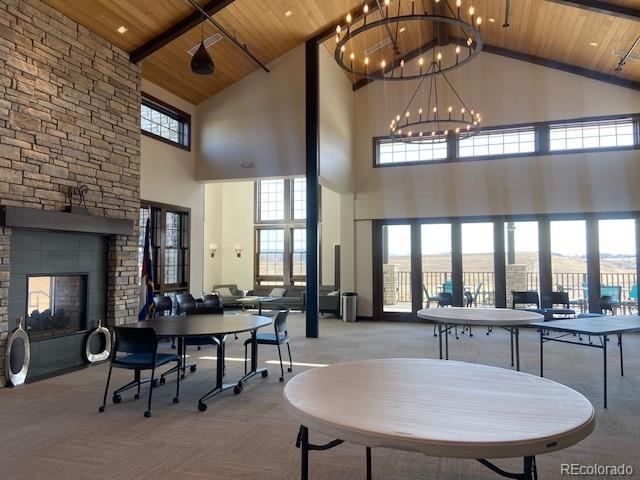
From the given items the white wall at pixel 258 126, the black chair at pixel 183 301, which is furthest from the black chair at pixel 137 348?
the white wall at pixel 258 126

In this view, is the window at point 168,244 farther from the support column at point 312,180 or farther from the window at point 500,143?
the window at point 500,143

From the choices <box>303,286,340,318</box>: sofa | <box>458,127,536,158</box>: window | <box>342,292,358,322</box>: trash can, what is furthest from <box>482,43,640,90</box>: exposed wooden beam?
<box>303,286,340,318</box>: sofa

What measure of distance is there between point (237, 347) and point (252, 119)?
4.28m

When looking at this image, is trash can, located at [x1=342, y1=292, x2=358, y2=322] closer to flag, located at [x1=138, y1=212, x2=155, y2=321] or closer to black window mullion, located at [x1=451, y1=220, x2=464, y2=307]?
black window mullion, located at [x1=451, y1=220, x2=464, y2=307]

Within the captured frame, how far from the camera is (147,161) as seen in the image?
746 cm

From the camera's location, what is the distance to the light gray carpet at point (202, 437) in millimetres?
2859

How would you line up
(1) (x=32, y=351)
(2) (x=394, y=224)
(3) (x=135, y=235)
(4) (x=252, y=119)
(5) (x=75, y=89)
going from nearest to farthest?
(1) (x=32, y=351), (5) (x=75, y=89), (3) (x=135, y=235), (4) (x=252, y=119), (2) (x=394, y=224)

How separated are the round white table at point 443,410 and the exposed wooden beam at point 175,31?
5877 millimetres

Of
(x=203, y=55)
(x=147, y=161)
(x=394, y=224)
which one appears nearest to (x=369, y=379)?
(x=203, y=55)

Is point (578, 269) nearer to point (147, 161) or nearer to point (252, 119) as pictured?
point (252, 119)

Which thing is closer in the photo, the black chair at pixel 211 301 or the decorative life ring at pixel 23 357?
the decorative life ring at pixel 23 357

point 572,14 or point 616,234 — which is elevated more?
point 572,14

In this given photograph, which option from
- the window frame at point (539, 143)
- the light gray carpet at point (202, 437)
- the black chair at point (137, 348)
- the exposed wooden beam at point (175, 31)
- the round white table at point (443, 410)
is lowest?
the light gray carpet at point (202, 437)

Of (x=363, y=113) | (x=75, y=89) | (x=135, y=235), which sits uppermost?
(x=363, y=113)
